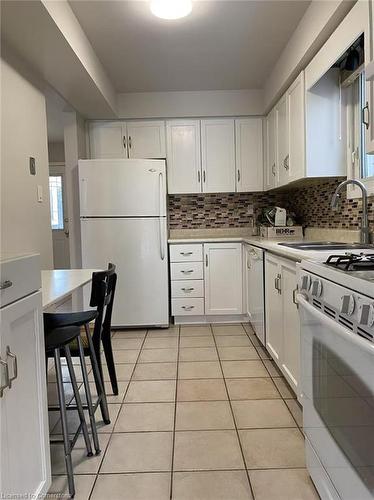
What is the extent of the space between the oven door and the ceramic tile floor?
0.32 meters

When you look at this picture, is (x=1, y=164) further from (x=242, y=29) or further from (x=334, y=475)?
(x=334, y=475)

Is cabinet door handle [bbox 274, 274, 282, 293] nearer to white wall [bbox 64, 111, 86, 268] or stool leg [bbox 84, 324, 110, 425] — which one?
stool leg [bbox 84, 324, 110, 425]

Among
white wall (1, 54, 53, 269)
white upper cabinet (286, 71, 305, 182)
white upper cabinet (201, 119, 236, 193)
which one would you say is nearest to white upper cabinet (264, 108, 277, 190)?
white upper cabinet (201, 119, 236, 193)

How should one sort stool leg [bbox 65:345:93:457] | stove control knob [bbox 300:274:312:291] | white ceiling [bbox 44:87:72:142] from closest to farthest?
stove control knob [bbox 300:274:312:291] < stool leg [bbox 65:345:93:457] < white ceiling [bbox 44:87:72:142]

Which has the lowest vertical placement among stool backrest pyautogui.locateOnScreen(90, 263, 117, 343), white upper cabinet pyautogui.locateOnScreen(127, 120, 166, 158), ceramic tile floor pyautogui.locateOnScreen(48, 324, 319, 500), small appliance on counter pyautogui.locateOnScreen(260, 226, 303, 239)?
ceramic tile floor pyautogui.locateOnScreen(48, 324, 319, 500)

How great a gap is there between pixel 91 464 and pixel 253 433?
0.77 meters

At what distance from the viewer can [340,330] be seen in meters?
1.06

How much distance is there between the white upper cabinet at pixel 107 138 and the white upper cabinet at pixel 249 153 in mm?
1207

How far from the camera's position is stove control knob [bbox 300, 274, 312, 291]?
54.3 inches

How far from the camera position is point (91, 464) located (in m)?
1.65

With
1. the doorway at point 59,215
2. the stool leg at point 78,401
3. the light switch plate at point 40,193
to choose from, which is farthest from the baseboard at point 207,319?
the doorway at point 59,215

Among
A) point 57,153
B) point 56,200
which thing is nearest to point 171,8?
point 57,153

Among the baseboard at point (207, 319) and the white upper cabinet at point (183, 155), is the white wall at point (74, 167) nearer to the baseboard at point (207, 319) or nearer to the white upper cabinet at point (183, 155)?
the white upper cabinet at point (183, 155)

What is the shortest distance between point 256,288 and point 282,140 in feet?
4.20
